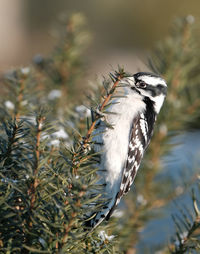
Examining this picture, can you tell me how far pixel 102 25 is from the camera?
513 centimetres

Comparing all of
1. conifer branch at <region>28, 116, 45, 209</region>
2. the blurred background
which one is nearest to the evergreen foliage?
conifer branch at <region>28, 116, 45, 209</region>

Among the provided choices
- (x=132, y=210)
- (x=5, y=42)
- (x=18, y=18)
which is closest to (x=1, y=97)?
(x=132, y=210)

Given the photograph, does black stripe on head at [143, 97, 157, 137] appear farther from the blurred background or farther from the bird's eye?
the blurred background

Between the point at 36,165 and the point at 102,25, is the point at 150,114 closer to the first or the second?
the point at 36,165

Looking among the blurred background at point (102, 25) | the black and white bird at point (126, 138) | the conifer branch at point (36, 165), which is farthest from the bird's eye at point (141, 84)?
the blurred background at point (102, 25)

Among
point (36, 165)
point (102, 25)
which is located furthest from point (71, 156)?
point (102, 25)

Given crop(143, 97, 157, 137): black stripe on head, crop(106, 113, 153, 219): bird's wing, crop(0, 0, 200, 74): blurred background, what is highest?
crop(0, 0, 200, 74): blurred background

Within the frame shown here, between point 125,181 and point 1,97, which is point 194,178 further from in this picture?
point 1,97

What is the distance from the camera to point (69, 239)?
483 millimetres

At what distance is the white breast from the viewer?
3.66ft

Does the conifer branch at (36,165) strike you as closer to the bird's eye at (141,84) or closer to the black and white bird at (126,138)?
the black and white bird at (126,138)

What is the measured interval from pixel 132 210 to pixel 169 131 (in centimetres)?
30

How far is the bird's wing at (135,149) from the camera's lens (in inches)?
41.9

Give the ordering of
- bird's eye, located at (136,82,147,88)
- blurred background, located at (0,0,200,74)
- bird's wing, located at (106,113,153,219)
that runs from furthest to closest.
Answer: blurred background, located at (0,0,200,74), bird's eye, located at (136,82,147,88), bird's wing, located at (106,113,153,219)
